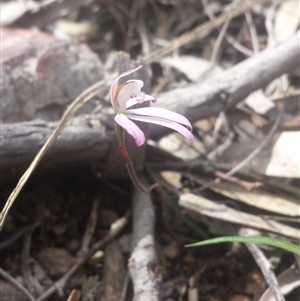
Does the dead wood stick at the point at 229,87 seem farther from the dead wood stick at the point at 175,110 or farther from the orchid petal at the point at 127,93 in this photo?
the orchid petal at the point at 127,93

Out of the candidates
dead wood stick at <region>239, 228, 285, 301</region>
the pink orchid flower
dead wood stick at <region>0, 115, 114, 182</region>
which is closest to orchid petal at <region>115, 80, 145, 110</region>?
the pink orchid flower

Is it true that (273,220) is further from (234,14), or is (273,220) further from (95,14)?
(95,14)

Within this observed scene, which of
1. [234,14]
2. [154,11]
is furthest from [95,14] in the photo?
[234,14]

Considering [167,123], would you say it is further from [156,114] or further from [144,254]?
[144,254]

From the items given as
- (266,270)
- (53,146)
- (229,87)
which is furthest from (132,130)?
(229,87)

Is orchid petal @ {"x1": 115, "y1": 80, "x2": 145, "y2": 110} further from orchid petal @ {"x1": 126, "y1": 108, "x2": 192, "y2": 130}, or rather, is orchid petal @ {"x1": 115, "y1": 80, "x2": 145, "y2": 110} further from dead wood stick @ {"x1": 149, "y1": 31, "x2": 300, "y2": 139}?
dead wood stick @ {"x1": 149, "y1": 31, "x2": 300, "y2": 139}
